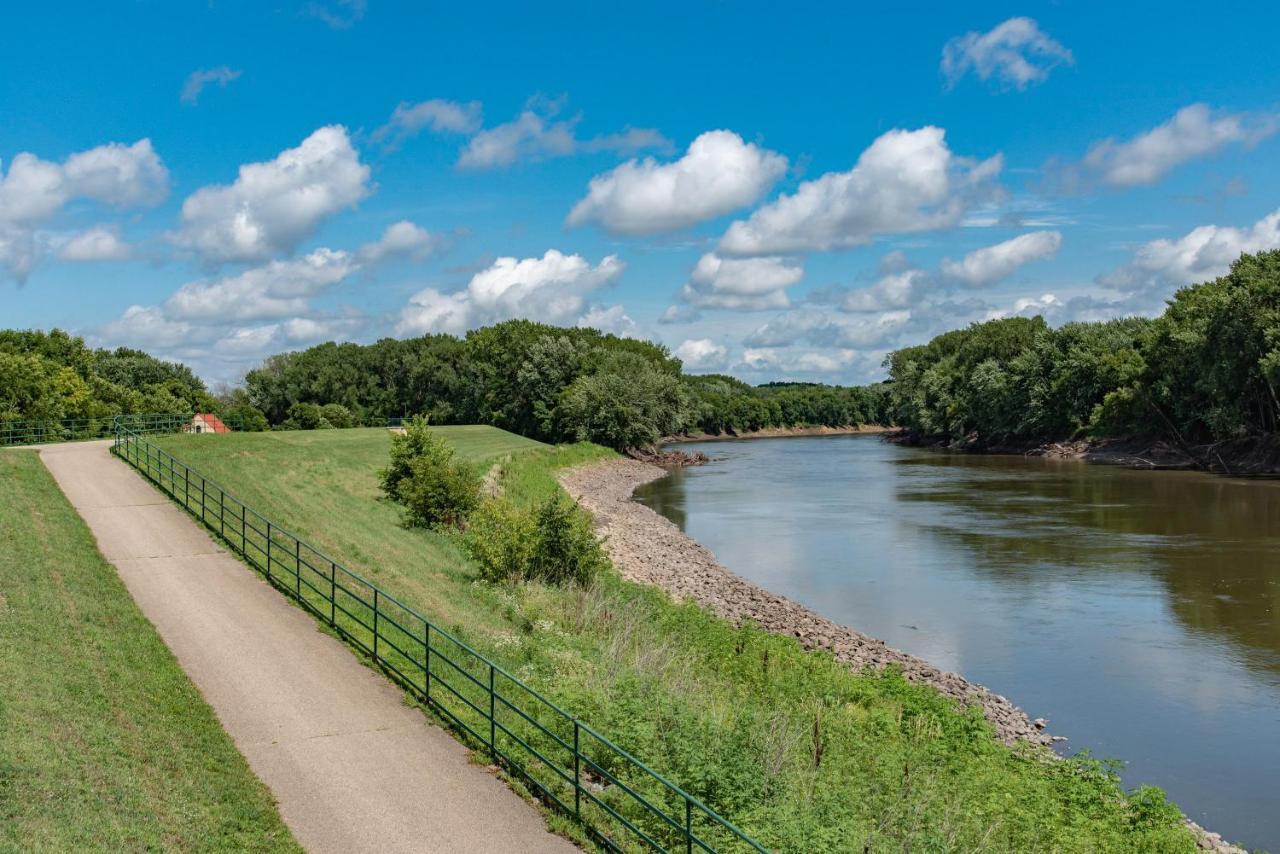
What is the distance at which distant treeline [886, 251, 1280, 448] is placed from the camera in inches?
2680

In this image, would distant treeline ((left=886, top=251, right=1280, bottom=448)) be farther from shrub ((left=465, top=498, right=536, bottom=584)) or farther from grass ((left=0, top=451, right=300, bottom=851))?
grass ((left=0, top=451, right=300, bottom=851))

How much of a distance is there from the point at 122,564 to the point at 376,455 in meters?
34.7

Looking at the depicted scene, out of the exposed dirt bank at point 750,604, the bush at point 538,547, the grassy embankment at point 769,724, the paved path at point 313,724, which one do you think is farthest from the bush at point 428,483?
the paved path at point 313,724

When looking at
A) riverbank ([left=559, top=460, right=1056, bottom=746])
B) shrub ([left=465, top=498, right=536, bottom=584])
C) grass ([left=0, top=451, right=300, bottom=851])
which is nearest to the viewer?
grass ([left=0, top=451, right=300, bottom=851])

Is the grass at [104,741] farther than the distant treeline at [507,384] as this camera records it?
No

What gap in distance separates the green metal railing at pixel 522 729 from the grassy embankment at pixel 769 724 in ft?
1.80

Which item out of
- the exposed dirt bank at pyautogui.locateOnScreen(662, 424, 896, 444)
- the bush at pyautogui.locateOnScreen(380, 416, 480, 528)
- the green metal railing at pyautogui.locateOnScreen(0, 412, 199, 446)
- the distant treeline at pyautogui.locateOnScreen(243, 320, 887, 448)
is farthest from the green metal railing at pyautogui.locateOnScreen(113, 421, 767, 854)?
the exposed dirt bank at pyautogui.locateOnScreen(662, 424, 896, 444)

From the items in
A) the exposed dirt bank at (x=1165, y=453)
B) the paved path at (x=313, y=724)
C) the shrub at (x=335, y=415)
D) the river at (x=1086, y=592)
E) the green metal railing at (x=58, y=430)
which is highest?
the shrub at (x=335, y=415)

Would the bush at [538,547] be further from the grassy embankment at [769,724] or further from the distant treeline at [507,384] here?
the distant treeline at [507,384]

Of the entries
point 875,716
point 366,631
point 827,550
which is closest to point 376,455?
point 827,550

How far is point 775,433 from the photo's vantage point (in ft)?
581

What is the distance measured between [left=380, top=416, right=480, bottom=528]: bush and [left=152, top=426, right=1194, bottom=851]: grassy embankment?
5.88m

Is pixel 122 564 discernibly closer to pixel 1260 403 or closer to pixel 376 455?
pixel 376 455

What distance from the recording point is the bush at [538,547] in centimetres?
2739
